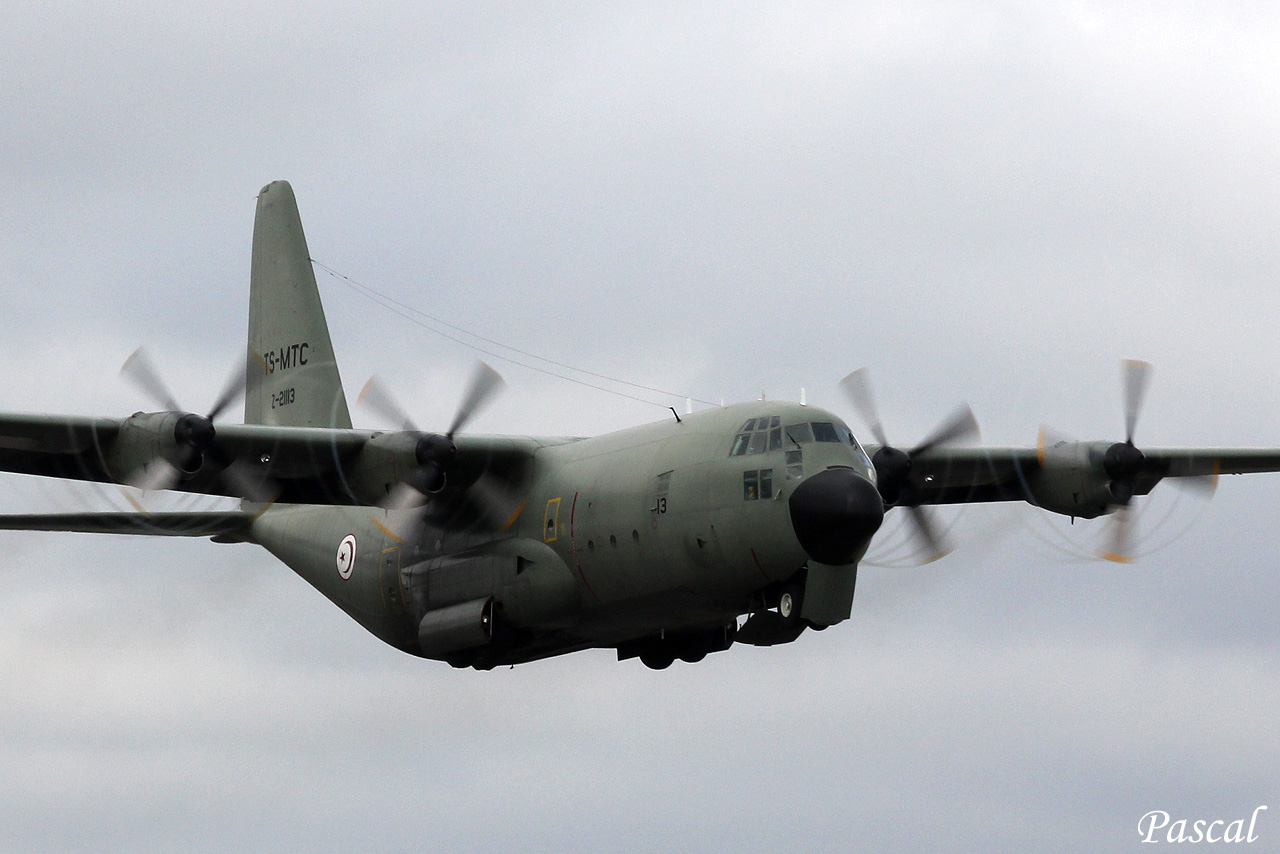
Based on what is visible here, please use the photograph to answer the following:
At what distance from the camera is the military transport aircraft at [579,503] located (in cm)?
2045

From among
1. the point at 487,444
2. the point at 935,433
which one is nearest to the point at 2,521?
the point at 487,444

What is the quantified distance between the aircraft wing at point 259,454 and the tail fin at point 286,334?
5.06 metres

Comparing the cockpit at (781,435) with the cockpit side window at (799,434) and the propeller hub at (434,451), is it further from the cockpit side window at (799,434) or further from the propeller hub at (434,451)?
the propeller hub at (434,451)

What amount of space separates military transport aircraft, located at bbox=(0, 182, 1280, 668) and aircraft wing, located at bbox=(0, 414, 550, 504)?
1.2 inches

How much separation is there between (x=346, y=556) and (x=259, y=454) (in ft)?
11.6

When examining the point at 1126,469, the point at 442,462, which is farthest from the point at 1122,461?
A: the point at 442,462

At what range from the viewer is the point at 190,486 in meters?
22.3

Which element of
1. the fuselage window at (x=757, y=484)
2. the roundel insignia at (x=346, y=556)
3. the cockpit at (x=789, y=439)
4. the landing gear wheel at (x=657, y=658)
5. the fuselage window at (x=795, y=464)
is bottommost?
the landing gear wheel at (x=657, y=658)

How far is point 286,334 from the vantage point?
3020 cm

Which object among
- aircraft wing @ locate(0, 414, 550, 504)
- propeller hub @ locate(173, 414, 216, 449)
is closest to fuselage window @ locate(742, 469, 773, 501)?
aircraft wing @ locate(0, 414, 550, 504)

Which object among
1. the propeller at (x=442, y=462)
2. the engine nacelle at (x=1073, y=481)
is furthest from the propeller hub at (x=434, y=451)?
the engine nacelle at (x=1073, y=481)

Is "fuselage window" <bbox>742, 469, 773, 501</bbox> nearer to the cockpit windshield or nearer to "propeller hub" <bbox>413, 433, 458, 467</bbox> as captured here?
the cockpit windshield

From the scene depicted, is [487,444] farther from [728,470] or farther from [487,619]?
[728,470]

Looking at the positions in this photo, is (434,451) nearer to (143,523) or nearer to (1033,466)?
(143,523)
